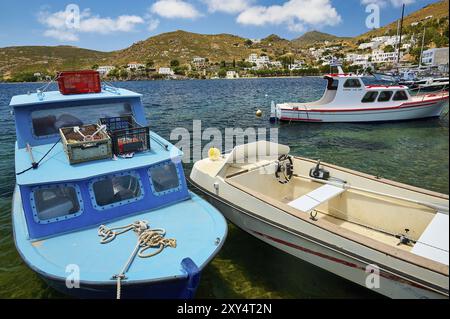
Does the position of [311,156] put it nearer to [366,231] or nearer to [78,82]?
[366,231]

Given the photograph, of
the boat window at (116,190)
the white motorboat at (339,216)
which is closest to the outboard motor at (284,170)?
the white motorboat at (339,216)

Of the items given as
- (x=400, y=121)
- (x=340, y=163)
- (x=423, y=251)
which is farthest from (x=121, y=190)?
(x=400, y=121)

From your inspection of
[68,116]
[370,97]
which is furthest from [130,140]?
[370,97]

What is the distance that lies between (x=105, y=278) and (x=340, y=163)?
47.5 feet

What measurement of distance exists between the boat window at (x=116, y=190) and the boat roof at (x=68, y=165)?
28 cm

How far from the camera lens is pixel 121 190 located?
23.8 ft

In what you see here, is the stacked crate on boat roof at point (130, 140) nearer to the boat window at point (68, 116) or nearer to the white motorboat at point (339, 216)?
the boat window at point (68, 116)

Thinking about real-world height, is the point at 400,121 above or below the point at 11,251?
above

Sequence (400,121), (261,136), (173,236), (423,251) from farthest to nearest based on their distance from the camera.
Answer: (400,121) → (261,136) → (173,236) → (423,251)

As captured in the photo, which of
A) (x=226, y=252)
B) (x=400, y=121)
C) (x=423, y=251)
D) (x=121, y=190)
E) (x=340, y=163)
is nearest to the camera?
(x=423, y=251)

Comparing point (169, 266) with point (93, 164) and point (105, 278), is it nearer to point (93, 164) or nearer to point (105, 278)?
point (105, 278)

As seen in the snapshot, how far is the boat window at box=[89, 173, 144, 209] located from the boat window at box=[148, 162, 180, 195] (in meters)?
0.42

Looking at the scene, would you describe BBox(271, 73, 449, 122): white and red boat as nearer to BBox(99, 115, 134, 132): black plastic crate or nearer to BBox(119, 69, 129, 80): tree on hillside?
BBox(99, 115, 134, 132): black plastic crate

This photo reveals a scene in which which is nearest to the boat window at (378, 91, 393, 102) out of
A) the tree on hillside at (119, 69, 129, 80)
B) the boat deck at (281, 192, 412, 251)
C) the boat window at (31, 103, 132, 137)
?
the boat deck at (281, 192, 412, 251)
